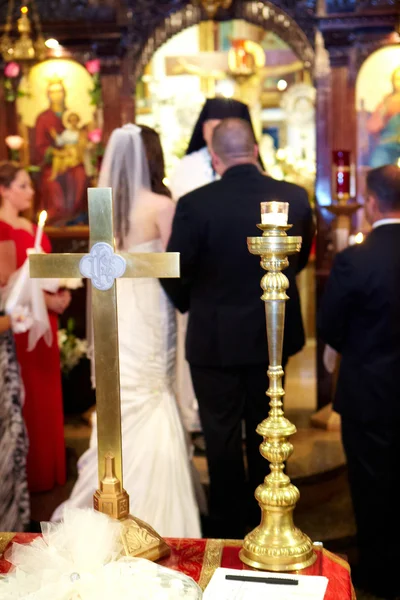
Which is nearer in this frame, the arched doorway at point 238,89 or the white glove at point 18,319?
the white glove at point 18,319

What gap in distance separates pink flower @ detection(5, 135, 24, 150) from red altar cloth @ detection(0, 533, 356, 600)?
552 cm

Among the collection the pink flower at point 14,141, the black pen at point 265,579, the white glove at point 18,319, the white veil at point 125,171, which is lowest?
the black pen at point 265,579

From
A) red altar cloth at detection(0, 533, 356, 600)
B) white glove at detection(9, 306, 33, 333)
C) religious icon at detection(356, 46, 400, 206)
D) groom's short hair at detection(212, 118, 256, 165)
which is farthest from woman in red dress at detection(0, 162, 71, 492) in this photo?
religious icon at detection(356, 46, 400, 206)

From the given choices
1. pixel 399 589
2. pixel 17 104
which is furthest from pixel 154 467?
pixel 17 104

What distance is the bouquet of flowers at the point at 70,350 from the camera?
646cm

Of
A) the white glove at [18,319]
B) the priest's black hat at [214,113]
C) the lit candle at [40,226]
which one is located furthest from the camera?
the priest's black hat at [214,113]

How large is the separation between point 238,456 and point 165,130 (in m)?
5.82

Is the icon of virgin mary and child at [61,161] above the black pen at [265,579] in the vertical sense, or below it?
above

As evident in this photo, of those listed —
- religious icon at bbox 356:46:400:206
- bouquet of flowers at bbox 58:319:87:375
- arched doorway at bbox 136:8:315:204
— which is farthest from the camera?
arched doorway at bbox 136:8:315:204

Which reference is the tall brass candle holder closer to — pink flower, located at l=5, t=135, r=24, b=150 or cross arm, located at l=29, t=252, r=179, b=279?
cross arm, located at l=29, t=252, r=179, b=279

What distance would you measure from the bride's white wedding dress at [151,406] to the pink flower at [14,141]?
3611mm

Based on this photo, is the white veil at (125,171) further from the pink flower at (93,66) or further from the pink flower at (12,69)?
the pink flower at (12,69)

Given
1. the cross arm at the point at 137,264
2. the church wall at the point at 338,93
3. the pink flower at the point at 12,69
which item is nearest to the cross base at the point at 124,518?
the cross arm at the point at 137,264

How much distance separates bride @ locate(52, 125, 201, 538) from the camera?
12.6ft
